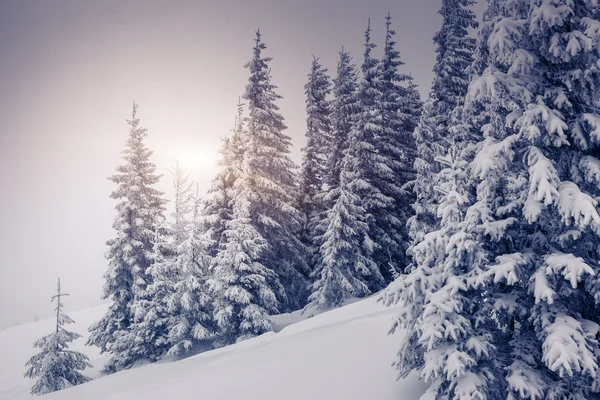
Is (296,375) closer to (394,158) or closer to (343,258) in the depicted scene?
(343,258)

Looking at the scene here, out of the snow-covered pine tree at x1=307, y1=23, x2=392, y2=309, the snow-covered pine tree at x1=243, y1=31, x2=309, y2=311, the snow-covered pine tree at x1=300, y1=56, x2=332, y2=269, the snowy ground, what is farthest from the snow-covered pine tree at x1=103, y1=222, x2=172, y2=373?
the snow-covered pine tree at x1=300, y1=56, x2=332, y2=269

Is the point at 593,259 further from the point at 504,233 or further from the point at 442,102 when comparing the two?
the point at 442,102

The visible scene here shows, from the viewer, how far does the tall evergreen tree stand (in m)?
5.86

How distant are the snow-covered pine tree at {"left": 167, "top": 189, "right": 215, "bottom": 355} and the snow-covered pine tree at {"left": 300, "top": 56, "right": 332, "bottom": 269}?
887 cm

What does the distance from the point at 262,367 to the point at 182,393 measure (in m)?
2.26

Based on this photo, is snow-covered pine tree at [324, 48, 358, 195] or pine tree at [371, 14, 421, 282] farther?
snow-covered pine tree at [324, 48, 358, 195]

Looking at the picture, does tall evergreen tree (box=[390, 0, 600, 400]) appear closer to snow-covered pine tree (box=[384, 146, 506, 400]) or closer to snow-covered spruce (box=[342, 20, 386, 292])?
snow-covered pine tree (box=[384, 146, 506, 400])

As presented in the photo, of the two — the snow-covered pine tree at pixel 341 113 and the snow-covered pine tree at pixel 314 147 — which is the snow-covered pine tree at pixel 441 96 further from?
the snow-covered pine tree at pixel 314 147

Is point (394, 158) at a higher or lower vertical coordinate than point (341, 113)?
lower

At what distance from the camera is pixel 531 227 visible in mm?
6938

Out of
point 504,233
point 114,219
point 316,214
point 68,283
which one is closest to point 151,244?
point 114,219

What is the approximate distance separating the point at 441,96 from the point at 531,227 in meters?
17.1

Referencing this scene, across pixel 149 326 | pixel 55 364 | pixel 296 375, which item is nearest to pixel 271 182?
pixel 149 326

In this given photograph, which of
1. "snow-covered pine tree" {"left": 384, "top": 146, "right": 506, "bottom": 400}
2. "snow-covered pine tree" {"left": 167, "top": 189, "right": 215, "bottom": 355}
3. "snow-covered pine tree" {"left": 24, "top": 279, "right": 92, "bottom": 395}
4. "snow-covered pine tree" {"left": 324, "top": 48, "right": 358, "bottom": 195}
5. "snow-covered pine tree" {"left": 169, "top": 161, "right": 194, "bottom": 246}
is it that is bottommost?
"snow-covered pine tree" {"left": 24, "top": 279, "right": 92, "bottom": 395}
